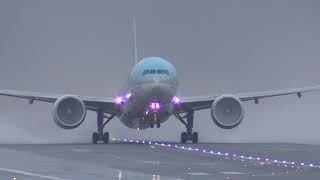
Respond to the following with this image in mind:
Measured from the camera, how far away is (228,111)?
48.5 m

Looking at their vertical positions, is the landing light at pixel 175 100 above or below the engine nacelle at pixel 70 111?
above

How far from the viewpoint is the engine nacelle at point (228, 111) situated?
48219 millimetres

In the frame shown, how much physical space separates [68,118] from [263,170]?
26.4 metres

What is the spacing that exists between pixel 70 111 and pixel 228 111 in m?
9.83

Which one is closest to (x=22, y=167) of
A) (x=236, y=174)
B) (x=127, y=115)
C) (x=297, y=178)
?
(x=236, y=174)

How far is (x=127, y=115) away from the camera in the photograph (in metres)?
51.4

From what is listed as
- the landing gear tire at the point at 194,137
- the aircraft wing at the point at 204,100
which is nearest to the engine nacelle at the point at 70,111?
the aircraft wing at the point at 204,100

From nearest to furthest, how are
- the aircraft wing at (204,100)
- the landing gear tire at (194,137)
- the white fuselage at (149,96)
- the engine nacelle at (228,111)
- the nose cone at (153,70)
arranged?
the white fuselage at (149,96)
the nose cone at (153,70)
the engine nacelle at (228,111)
the aircraft wing at (204,100)
the landing gear tire at (194,137)

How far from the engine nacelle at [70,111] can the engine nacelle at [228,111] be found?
8.21 meters

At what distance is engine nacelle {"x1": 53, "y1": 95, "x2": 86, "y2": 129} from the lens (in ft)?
155

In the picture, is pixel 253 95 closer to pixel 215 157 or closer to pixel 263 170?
pixel 215 157

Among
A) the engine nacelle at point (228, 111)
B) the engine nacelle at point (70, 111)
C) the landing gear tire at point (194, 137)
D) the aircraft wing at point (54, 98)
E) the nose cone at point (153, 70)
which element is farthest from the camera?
the landing gear tire at point (194, 137)

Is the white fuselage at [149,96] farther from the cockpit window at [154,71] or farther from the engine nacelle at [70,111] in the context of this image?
the engine nacelle at [70,111]

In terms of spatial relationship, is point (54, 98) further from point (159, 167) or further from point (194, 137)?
point (159, 167)
